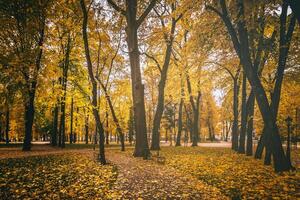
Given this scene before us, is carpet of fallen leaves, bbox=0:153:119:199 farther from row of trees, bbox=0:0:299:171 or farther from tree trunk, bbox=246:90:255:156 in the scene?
tree trunk, bbox=246:90:255:156

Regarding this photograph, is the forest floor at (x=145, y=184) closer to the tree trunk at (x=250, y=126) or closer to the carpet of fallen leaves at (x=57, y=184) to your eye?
the carpet of fallen leaves at (x=57, y=184)

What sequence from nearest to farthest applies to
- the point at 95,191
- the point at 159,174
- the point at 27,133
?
the point at 95,191 → the point at 159,174 → the point at 27,133

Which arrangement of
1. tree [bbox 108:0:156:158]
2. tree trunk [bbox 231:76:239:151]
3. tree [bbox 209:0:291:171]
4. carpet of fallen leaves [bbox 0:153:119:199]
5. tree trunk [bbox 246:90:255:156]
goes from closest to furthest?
carpet of fallen leaves [bbox 0:153:119:199]
tree [bbox 209:0:291:171]
tree [bbox 108:0:156:158]
tree trunk [bbox 246:90:255:156]
tree trunk [bbox 231:76:239:151]

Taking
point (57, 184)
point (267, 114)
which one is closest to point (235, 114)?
point (267, 114)

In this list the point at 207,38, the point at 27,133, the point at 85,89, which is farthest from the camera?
the point at 85,89

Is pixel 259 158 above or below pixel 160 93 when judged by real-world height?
below

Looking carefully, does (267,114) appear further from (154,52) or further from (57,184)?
(154,52)

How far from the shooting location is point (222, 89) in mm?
26031

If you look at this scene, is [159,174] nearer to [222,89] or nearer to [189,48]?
[189,48]

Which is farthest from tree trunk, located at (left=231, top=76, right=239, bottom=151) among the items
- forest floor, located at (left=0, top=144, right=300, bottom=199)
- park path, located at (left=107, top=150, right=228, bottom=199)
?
park path, located at (left=107, top=150, right=228, bottom=199)

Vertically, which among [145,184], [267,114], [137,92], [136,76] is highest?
[136,76]

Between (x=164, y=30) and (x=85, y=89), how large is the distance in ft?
51.6

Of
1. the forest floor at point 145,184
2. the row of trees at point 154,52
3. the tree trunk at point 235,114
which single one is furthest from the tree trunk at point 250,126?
the forest floor at point 145,184

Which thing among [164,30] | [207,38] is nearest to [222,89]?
[164,30]
